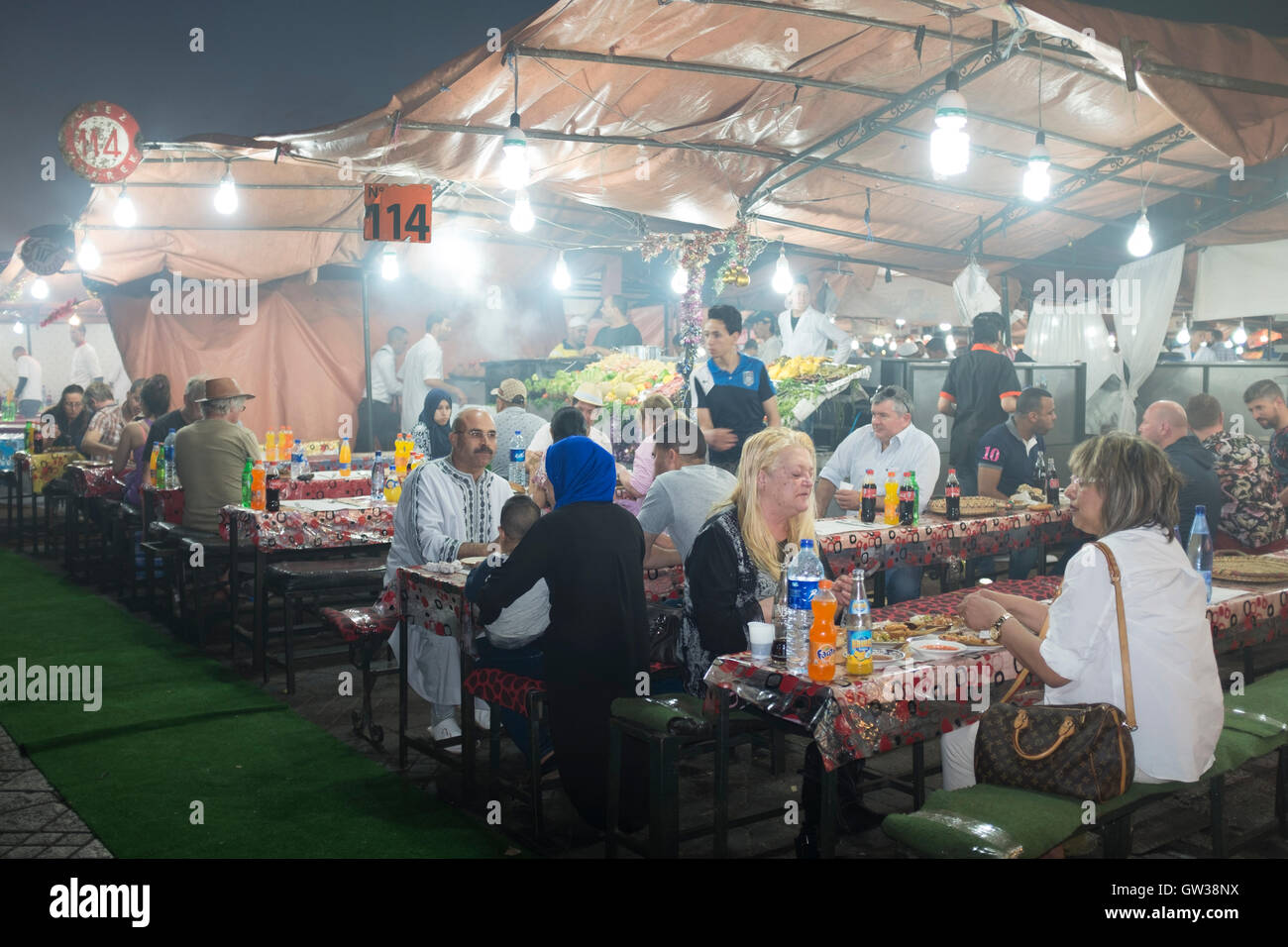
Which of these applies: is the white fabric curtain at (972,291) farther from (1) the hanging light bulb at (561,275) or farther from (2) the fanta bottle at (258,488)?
(2) the fanta bottle at (258,488)

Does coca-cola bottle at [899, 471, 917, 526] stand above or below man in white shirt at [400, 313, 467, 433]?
below

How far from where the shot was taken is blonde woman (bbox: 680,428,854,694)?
165 inches

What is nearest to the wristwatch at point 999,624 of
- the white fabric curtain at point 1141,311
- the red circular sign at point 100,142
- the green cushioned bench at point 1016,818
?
the green cushioned bench at point 1016,818

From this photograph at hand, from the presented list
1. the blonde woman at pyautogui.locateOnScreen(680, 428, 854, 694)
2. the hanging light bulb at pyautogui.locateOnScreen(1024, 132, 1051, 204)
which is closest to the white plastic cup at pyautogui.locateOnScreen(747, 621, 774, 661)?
the blonde woman at pyautogui.locateOnScreen(680, 428, 854, 694)

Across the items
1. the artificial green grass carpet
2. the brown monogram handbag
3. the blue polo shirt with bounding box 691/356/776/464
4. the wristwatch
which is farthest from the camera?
the blue polo shirt with bounding box 691/356/776/464

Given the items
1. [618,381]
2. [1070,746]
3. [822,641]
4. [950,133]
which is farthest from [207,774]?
[618,381]

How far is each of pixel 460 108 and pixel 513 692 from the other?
545 cm

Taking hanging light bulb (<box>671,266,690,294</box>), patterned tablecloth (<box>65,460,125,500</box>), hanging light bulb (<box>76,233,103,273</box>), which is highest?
hanging light bulb (<box>76,233,103,273</box>)

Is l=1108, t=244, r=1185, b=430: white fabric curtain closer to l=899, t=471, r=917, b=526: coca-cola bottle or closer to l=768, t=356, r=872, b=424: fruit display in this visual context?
l=768, t=356, r=872, b=424: fruit display

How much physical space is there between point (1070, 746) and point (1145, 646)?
412mm

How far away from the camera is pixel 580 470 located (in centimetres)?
441

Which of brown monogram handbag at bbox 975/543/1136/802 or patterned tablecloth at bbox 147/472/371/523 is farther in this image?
patterned tablecloth at bbox 147/472/371/523

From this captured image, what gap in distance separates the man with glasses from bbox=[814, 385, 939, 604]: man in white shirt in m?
2.46
